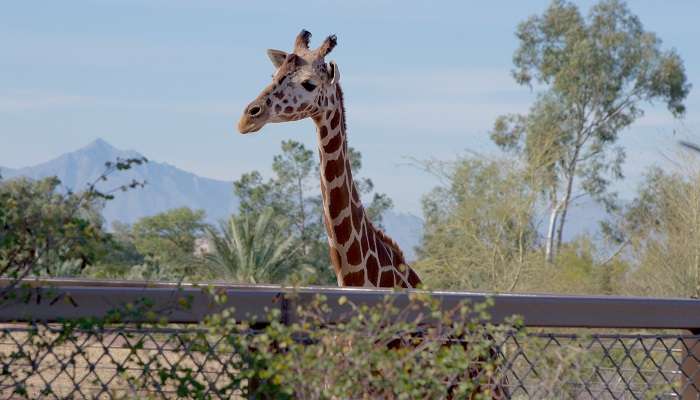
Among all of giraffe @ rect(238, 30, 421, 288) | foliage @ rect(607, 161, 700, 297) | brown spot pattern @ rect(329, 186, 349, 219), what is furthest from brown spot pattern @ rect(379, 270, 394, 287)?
foliage @ rect(607, 161, 700, 297)

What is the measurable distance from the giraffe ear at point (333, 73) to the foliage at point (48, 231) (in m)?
4.95

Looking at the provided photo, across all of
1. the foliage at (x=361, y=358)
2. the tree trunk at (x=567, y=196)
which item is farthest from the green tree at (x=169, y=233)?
the foliage at (x=361, y=358)

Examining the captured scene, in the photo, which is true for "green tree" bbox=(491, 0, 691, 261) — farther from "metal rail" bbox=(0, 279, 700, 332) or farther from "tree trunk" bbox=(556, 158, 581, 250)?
"metal rail" bbox=(0, 279, 700, 332)

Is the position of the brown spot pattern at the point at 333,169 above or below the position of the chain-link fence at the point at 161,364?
above

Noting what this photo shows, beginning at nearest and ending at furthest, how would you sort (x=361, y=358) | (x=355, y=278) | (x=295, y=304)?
(x=361, y=358)
(x=295, y=304)
(x=355, y=278)

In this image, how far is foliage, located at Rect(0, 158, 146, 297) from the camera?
3.47 meters

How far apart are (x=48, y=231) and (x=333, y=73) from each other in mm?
5189

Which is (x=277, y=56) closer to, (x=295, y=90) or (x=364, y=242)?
(x=295, y=90)

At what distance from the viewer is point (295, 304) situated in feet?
11.7

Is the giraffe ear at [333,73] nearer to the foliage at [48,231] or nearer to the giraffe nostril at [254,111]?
the giraffe nostril at [254,111]

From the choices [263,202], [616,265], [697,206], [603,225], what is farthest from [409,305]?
[603,225]

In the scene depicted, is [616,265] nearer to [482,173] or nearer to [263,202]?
[482,173]

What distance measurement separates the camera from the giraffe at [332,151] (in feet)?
26.1

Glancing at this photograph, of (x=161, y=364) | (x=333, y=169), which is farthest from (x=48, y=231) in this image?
(x=333, y=169)
